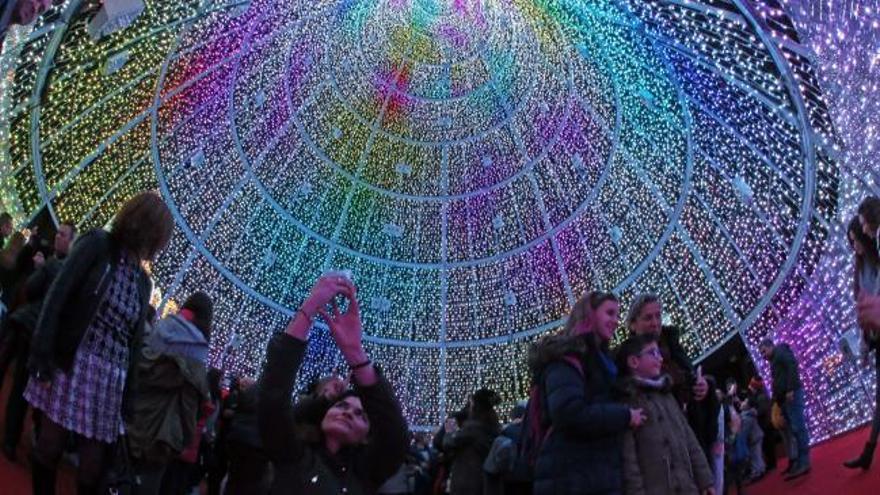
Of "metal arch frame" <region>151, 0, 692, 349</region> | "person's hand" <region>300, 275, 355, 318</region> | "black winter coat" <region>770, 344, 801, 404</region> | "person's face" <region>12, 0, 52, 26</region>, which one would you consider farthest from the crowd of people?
"metal arch frame" <region>151, 0, 692, 349</region>

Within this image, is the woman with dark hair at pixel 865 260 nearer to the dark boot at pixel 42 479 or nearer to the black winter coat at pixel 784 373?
the black winter coat at pixel 784 373

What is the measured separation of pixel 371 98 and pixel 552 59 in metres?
3.43

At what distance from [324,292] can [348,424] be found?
577 mm

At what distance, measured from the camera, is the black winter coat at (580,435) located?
488 centimetres

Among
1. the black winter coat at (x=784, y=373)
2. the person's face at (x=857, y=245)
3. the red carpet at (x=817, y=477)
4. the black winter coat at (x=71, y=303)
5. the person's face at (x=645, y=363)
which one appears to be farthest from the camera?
the black winter coat at (x=784, y=373)

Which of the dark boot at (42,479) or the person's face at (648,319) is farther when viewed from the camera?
the person's face at (648,319)

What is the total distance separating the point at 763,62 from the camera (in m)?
13.9

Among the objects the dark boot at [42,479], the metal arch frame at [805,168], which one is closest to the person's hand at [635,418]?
the dark boot at [42,479]

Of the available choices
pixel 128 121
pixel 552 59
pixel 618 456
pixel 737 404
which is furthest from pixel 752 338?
pixel 618 456

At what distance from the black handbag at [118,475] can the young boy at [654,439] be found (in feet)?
8.08

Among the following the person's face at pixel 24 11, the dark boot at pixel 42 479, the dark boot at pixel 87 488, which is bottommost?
the dark boot at pixel 42 479

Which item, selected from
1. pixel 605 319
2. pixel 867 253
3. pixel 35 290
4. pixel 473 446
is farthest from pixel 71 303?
pixel 473 446

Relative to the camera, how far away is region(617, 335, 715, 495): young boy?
5129 millimetres

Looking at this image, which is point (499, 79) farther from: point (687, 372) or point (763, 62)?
point (687, 372)
